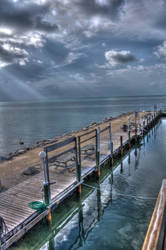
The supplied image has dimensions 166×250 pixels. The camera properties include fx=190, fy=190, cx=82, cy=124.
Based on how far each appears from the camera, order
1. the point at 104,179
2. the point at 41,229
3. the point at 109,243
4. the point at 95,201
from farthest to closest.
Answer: the point at 104,179, the point at 95,201, the point at 41,229, the point at 109,243

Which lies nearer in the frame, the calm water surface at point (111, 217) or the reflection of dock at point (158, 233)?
the reflection of dock at point (158, 233)

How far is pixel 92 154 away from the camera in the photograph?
1722cm

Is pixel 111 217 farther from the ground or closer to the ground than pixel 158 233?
Result: closer to the ground

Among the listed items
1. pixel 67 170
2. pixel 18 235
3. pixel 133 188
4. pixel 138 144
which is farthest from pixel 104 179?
pixel 138 144

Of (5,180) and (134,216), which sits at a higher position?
(5,180)

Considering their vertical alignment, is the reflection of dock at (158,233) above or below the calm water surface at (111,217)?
above

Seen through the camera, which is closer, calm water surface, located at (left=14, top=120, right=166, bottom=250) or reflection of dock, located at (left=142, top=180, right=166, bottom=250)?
reflection of dock, located at (left=142, top=180, right=166, bottom=250)

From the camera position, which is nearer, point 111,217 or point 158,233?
point 158,233

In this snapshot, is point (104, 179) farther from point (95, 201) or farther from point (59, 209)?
point (59, 209)

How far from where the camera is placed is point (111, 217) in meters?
10.6

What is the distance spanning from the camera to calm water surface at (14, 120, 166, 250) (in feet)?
28.2

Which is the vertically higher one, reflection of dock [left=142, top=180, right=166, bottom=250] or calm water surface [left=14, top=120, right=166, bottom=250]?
reflection of dock [left=142, top=180, right=166, bottom=250]

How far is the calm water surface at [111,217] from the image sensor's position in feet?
28.2

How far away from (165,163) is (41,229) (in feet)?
46.7
